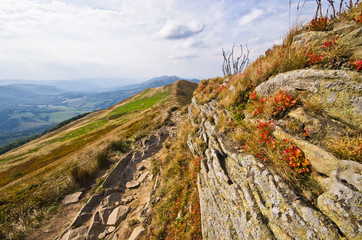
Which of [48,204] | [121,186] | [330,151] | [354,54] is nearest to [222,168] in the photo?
[330,151]

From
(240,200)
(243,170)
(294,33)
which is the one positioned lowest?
(240,200)

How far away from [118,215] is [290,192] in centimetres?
970

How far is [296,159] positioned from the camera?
4480 millimetres

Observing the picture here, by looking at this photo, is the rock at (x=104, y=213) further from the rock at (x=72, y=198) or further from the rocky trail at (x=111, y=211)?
the rock at (x=72, y=198)

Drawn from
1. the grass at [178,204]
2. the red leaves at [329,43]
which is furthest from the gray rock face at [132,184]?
the red leaves at [329,43]

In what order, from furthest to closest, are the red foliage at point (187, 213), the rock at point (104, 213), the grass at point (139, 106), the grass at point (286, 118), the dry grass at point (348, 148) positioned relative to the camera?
the grass at point (139, 106)
the rock at point (104, 213)
the red foliage at point (187, 213)
the grass at point (286, 118)
the dry grass at point (348, 148)

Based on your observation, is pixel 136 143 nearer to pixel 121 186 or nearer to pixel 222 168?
pixel 121 186

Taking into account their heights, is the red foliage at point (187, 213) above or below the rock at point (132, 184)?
above

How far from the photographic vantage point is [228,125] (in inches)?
336

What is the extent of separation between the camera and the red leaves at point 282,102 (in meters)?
6.05

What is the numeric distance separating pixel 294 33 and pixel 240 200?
10208 mm

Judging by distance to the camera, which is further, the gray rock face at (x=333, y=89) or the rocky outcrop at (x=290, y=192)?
the gray rock face at (x=333, y=89)

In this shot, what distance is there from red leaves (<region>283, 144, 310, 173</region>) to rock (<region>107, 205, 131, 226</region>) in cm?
982

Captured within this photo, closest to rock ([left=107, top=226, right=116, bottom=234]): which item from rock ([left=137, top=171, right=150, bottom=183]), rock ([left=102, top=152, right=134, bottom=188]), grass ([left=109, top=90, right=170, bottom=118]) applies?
rock ([left=102, top=152, right=134, bottom=188])
